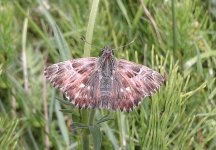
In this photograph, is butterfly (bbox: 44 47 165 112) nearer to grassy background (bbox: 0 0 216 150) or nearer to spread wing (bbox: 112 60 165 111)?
spread wing (bbox: 112 60 165 111)

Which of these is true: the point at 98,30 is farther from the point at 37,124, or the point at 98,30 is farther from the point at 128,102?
the point at 128,102

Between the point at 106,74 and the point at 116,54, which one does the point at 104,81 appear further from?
the point at 116,54

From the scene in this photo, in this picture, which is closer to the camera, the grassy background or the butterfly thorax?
the butterfly thorax

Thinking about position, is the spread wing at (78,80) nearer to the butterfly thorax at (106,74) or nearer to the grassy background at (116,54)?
the butterfly thorax at (106,74)

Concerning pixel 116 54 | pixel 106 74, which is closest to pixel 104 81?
pixel 106 74

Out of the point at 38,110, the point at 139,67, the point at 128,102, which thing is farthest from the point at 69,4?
the point at 128,102

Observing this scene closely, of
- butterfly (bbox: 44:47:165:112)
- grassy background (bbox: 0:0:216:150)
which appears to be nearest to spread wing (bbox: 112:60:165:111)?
butterfly (bbox: 44:47:165:112)

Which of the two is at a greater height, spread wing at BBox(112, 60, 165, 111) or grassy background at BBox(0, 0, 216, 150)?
grassy background at BBox(0, 0, 216, 150)

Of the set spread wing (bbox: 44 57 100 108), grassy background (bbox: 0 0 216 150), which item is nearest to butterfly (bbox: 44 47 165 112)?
spread wing (bbox: 44 57 100 108)
